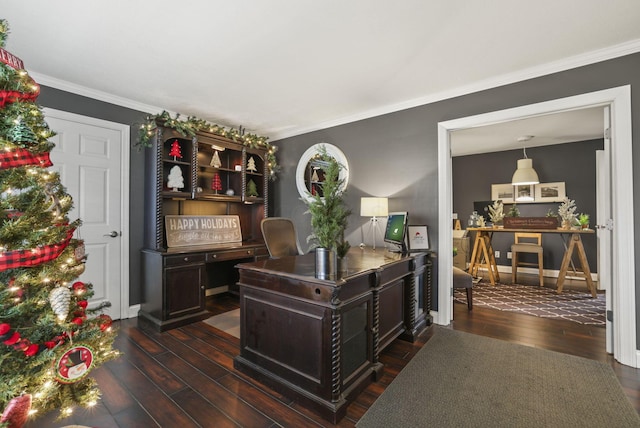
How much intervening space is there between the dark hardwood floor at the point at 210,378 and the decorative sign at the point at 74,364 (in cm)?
61

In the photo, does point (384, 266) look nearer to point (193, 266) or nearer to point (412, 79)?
point (412, 79)

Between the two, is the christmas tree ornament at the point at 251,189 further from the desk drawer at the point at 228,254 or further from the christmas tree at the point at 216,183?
the desk drawer at the point at 228,254

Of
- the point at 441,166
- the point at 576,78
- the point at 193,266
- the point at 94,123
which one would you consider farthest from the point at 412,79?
the point at 94,123

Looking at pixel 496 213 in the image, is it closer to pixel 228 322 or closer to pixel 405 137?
pixel 405 137

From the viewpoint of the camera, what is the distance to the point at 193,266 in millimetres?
3309

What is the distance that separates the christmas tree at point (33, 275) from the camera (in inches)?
48.8

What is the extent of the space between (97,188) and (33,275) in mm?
2264

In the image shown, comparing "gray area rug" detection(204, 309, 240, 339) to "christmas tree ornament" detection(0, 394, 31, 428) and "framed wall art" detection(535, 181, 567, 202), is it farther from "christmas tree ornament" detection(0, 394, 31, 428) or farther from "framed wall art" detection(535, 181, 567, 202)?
"framed wall art" detection(535, 181, 567, 202)

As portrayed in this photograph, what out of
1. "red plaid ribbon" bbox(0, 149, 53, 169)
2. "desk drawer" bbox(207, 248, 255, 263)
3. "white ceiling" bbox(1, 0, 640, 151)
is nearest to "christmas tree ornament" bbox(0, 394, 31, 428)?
"red plaid ribbon" bbox(0, 149, 53, 169)

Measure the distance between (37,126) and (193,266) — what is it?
2.16 meters

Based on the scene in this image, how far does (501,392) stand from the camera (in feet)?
6.40

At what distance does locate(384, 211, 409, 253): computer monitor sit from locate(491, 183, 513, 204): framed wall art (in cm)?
414

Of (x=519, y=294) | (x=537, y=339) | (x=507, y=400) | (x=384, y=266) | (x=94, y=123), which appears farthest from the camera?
(x=519, y=294)

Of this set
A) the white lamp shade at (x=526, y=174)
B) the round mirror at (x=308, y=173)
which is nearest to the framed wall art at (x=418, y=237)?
the round mirror at (x=308, y=173)
